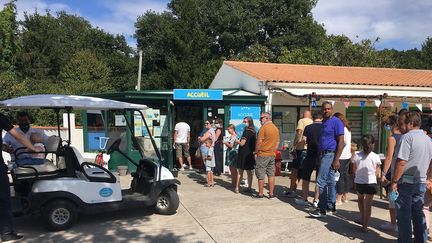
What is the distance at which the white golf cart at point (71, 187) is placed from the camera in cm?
542

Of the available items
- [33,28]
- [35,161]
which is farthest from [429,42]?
[35,161]

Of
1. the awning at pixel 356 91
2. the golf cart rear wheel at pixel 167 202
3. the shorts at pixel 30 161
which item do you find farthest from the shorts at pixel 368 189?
the awning at pixel 356 91

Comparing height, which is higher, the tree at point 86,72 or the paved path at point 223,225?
the tree at point 86,72

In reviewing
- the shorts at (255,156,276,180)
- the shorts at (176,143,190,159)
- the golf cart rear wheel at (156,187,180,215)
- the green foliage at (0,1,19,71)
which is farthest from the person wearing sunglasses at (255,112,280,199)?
the green foliage at (0,1,19,71)

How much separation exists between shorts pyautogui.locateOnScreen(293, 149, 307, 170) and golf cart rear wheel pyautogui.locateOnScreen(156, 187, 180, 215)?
103 inches

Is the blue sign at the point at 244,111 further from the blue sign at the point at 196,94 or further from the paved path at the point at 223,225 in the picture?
the paved path at the point at 223,225

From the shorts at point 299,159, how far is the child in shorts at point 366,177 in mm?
2045

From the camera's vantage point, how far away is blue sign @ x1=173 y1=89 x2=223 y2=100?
416 inches

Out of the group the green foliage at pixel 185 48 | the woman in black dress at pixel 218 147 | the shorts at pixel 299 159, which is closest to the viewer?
the shorts at pixel 299 159

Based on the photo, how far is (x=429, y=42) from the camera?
44188mm

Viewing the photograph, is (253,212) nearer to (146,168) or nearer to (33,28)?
(146,168)

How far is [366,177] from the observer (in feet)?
17.5

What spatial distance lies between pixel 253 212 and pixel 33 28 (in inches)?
1311

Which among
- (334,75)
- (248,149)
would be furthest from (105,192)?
(334,75)
